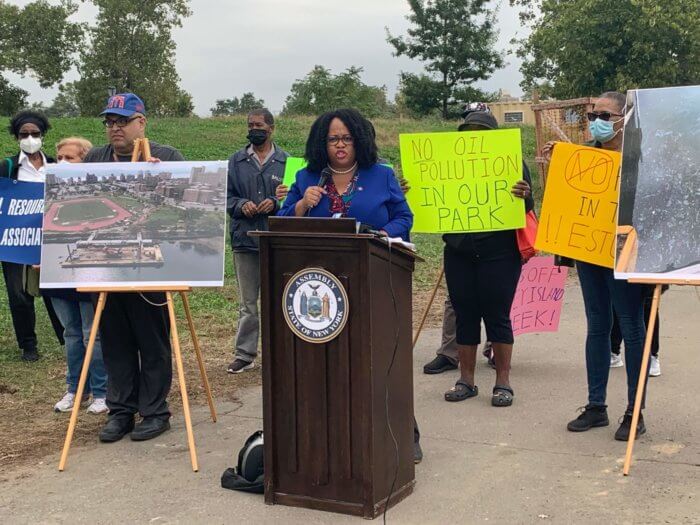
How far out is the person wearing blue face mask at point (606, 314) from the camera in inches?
205

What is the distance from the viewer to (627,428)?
5.21 m

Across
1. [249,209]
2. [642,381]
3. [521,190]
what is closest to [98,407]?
[249,209]

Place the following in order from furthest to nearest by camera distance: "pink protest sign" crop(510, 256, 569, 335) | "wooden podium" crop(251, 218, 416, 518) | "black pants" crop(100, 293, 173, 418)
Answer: "pink protest sign" crop(510, 256, 569, 335) → "black pants" crop(100, 293, 173, 418) → "wooden podium" crop(251, 218, 416, 518)

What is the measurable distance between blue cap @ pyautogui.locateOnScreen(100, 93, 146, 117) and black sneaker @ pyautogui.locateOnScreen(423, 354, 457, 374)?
3.11 metres

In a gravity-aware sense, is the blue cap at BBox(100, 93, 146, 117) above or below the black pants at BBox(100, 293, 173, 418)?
above

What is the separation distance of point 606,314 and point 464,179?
4.51ft

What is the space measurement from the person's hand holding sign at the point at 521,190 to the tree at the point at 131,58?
4684cm

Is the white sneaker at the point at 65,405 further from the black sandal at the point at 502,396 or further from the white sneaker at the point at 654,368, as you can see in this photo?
the white sneaker at the point at 654,368

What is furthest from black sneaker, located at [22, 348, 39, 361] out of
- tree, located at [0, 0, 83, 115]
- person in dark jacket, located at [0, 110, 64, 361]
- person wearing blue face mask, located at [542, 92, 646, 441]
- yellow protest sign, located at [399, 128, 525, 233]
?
tree, located at [0, 0, 83, 115]

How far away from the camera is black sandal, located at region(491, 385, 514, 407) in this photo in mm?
5988

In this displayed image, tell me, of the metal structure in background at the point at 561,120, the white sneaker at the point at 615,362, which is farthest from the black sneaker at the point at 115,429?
the metal structure in background at the point at 561,120

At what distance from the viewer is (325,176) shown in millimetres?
4605

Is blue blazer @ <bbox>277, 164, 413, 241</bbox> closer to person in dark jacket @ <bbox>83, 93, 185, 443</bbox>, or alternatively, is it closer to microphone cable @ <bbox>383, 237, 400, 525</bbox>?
microphone cable @ <bbox>383, 237, 400, 525</bbox>

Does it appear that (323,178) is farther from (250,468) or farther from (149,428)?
(149,428)
